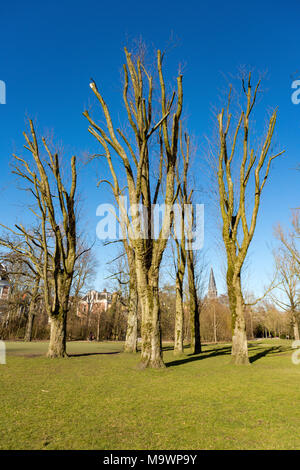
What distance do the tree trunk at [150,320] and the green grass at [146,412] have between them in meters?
1.46

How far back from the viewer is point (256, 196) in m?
12.4

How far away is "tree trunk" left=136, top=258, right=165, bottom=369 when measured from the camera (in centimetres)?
934

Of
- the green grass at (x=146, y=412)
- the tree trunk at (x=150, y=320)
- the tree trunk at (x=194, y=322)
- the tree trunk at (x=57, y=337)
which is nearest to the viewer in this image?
the green grass at (x=146, y=412)

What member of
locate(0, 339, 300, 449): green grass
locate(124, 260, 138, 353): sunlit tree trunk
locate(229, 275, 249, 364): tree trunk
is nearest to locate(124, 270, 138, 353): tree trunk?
locate(124, 260, 138, 353): sunlit tree trunk

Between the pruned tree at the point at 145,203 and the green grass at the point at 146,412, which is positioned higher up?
the pruned tree at the point at 145,203

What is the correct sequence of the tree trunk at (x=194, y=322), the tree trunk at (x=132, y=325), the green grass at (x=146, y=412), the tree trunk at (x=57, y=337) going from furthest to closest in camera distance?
1. the tree trunk at (x=132, y=325)
2. the tree trunk at (x=194, y=322)
3. the tree trunk at (x=57, y=337)
4. the green grass at (x=146, y=412)

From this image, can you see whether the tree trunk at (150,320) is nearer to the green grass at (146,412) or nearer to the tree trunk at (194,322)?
the green grass at (146,412)

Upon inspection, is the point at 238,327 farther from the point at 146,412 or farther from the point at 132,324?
the point at 146,412

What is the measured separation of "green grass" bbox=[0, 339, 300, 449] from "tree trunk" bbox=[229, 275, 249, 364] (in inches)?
127

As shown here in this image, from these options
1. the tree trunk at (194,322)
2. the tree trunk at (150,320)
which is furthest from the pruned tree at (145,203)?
the tree trunk at (194,322)

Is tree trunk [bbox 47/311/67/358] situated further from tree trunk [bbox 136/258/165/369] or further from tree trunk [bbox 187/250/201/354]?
tree trunk [bbox 187/250/201/354]

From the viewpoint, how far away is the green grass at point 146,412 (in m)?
3.26

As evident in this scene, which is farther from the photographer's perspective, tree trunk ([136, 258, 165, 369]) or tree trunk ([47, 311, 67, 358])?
tree trunk ([47, 311, 67, 358])

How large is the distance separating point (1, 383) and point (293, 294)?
27313mm
